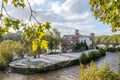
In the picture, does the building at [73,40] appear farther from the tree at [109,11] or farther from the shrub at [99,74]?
the tree at [109,11]

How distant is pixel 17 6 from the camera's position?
3.39 m

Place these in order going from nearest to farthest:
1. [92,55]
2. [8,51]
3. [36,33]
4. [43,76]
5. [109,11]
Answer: [36,33] → [109,11] → [43,76] → [8,51] → [92,55]

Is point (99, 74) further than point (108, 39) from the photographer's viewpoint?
No

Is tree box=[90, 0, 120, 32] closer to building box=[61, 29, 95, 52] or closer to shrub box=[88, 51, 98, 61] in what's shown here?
shrub box=[88, 51, 98, 61]

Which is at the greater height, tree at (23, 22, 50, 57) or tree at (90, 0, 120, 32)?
tree at (90, 0, 120, 32)

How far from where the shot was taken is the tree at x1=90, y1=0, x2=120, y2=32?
645 cm

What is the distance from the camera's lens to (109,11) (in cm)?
815

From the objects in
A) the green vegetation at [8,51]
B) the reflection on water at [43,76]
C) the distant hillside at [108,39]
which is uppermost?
the distant hillside at [108,39]

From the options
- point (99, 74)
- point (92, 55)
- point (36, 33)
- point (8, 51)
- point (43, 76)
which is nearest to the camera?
point (36, 33)

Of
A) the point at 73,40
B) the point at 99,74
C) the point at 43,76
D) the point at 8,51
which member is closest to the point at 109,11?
the point at 99,74

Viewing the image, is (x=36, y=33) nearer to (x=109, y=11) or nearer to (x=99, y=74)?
(x=109, y=11)

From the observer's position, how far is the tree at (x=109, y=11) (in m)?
6.45

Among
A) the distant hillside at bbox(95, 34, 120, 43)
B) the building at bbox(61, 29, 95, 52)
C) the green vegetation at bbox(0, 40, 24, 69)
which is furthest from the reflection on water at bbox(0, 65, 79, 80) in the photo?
the distant hillside at bbox(95, 34, 120, 43)

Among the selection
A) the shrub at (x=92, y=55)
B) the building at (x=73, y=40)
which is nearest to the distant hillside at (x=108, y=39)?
the building at (x=73, y=40)
